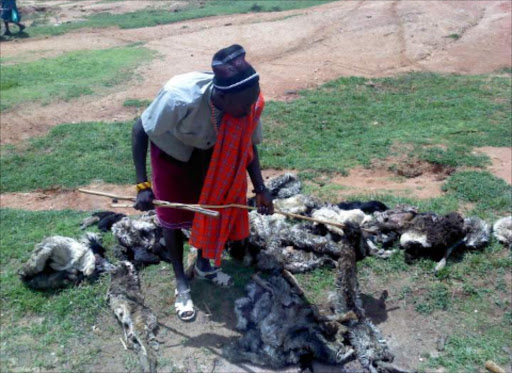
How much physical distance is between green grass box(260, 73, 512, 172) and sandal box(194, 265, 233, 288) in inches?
98.0

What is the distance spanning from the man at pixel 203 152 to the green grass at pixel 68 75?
20.6 feet

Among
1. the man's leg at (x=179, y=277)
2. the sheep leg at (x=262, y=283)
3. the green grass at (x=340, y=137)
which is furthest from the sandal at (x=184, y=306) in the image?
the green grass at (x=340, y=137)

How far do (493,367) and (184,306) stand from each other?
1.96 metres

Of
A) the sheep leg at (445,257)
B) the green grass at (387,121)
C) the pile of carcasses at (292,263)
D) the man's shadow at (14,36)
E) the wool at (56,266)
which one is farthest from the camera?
the man's shadow at (14,36)

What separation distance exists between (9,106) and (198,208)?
21.7 ft

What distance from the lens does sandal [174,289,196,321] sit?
372 cm

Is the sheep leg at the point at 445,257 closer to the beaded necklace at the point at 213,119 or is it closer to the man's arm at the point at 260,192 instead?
the man's arm at the point at 260,192

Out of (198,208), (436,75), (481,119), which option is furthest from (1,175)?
(436,75)

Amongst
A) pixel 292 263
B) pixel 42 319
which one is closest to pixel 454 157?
pixel 292 263

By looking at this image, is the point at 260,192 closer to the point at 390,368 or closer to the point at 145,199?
the point at 145,199

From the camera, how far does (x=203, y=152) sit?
3.48 m

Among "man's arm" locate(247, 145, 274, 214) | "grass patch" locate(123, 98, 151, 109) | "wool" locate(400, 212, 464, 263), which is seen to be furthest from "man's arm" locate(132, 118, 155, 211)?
"grass patch" locate(123, 98, 151, 109)

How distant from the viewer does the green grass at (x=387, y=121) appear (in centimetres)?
648

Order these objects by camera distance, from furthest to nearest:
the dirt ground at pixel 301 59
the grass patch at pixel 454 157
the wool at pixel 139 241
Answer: the grass patch at pixel 454 157, the wool at pixel 139 241, the dirt ground at pixel 301 59
